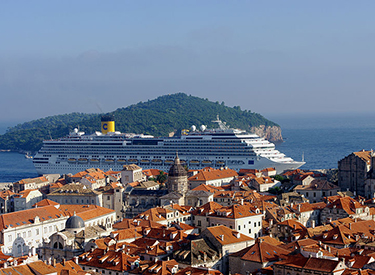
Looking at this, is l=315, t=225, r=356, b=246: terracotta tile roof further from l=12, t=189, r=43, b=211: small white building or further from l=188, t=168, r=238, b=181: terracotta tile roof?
l=12, t=189, r=43, b=211: small white building

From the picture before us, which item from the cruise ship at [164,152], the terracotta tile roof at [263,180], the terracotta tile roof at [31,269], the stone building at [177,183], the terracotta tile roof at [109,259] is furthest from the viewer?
the cruise ship at [164,152]

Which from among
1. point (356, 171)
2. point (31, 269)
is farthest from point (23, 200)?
point (356, 171)

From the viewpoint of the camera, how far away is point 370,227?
54.8m

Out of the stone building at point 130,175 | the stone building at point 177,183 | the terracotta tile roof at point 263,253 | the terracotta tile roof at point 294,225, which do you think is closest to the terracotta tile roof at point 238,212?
the terracotta tile roof at point 294,225

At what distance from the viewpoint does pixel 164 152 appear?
13688cm

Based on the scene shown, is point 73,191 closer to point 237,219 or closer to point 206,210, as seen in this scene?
point 206,210

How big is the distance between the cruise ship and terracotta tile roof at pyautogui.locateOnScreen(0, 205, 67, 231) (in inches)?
2560

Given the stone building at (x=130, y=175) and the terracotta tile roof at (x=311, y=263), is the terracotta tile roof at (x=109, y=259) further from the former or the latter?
the stone building at (x=130, y=175)

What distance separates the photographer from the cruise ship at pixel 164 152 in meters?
127

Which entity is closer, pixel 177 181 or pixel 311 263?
pixel 311 263

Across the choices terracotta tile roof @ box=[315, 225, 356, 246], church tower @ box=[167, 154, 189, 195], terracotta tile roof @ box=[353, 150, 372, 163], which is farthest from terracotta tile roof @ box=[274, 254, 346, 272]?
terracotta tile roof @ box=[353, 150, 372, 163]

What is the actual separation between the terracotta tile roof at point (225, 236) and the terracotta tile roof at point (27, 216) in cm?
2102

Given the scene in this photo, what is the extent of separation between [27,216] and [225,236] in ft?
75.7

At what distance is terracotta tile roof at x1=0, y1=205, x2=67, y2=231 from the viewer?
5888cm
